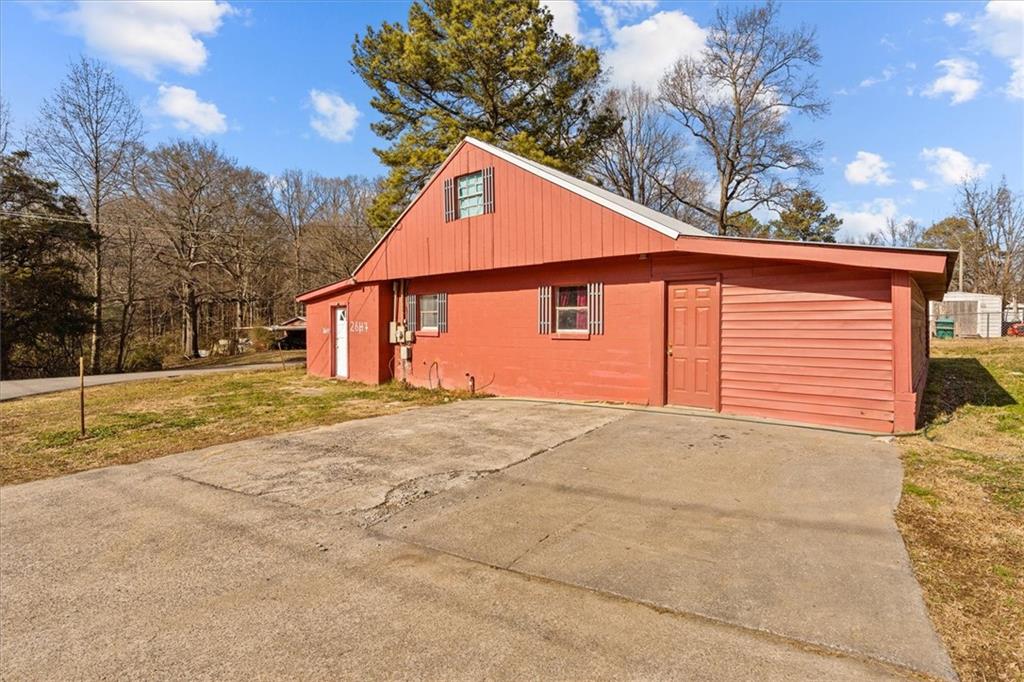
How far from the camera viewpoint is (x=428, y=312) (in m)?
12.8

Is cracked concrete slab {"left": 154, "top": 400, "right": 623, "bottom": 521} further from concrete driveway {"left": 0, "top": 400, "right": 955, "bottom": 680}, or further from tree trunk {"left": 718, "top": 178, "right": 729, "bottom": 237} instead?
tree trunk {"left": 718, "top": 178, "right": 729, "bottom": 237}

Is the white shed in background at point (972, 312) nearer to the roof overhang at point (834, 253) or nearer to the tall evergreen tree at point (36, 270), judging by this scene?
the roof overhang at point (834, 253)

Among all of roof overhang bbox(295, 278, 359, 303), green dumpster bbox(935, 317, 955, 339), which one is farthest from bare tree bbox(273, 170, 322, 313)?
green dumpster bbox(935, 317, 955, 339)

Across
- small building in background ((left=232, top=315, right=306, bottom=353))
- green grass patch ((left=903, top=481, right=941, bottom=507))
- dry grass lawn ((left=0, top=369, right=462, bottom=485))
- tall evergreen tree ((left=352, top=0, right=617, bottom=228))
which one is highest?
tall evergreen tree ((left=352, top=0, right=617, bottom=228))

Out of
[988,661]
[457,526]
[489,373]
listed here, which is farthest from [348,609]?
[489,373]

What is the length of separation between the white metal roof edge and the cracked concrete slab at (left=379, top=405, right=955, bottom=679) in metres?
3.57

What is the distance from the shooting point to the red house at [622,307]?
21.5 feet

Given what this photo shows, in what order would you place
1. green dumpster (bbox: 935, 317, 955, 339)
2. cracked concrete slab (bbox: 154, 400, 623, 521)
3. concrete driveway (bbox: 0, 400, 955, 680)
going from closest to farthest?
concrete driveway (bbox: 0, 400, 955, 680) < cracked concrete slab (bbox: 154, 400, 623, 521) < green dumpster (bbox: 935, 317, 955, 339)

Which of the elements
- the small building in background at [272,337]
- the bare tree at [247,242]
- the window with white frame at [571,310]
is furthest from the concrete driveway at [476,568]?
the bare tree at [247,242]

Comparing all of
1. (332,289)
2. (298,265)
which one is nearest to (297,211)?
(298,265)

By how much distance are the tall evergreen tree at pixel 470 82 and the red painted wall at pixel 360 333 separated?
5957mm

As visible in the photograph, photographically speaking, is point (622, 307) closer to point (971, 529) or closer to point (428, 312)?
point (428, 312)

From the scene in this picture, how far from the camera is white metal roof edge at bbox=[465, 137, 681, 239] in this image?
7.98 meters

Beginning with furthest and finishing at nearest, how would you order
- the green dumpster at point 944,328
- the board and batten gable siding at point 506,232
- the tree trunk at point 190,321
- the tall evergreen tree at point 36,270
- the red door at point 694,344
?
1. the tree trunk at point 190,321
2. the green dumpster at point 944,328
3. the tall evergreen tree at point 36,270
4. the board and batten gable siding at point 506,232
5. the red door at point 694,344
